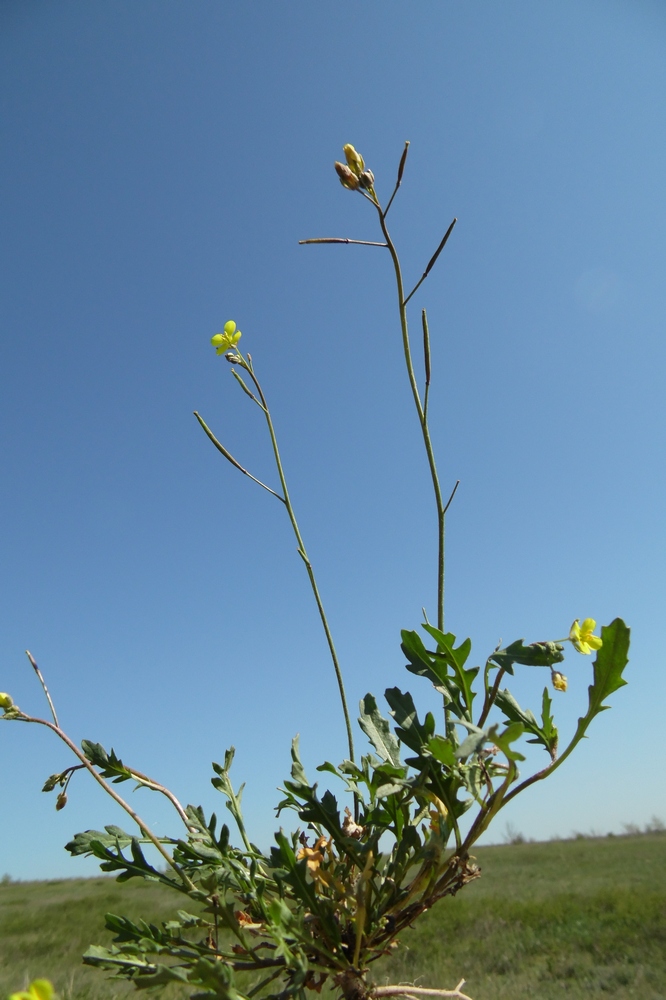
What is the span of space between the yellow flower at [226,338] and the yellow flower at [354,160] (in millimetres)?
318

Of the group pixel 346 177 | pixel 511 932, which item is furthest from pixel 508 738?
pixel 511 932

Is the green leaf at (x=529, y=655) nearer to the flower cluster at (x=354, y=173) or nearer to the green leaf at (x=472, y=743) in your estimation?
the green leaf at (x=472, y=743)

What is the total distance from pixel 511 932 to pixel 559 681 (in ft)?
39.4

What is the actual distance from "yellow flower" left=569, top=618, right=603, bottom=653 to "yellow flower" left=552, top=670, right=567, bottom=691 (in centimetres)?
5

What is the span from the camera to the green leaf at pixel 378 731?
1.89 ft

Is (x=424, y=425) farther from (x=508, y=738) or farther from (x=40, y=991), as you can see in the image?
(x=40, y=991)

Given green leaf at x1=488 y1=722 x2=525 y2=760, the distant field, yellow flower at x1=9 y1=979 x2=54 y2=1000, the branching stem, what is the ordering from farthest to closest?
1. the distant field
2. the branching stem
3. green leaf at x1=488 y1=722 x2=525 y2=760
4. yellow flower at x1=9 y1=979 x2=54 y2=1000

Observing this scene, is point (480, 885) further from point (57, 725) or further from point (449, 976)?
point (57, 725)

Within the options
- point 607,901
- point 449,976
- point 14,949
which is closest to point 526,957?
point 449,976

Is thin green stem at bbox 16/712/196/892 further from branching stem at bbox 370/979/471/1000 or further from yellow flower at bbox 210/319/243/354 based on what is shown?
yellow flower at bbox 210/319/243/354

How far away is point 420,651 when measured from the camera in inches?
22.6

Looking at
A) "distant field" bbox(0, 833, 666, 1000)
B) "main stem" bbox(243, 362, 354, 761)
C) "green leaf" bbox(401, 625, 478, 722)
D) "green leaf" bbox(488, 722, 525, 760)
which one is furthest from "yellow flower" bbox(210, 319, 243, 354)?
"distant field" bbox(0, 833, 666, 1000)

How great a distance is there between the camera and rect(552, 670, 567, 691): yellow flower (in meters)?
0.56

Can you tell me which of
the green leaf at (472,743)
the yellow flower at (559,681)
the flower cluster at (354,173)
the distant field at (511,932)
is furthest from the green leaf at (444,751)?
the distant field at (511,932)
